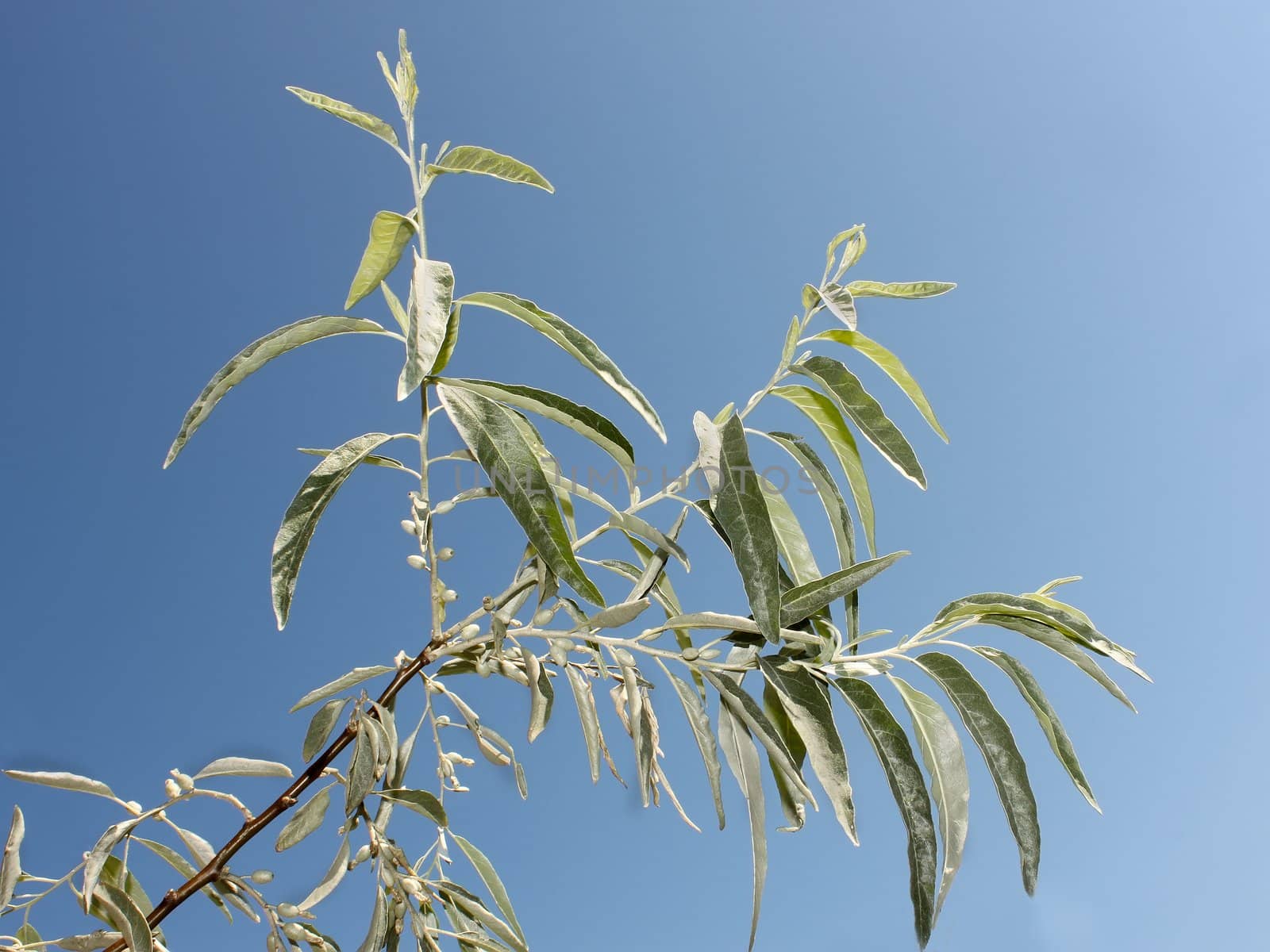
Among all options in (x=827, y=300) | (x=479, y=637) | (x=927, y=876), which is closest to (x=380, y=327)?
(x=479, y=637)

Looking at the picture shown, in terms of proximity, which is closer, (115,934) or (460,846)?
(115,934)

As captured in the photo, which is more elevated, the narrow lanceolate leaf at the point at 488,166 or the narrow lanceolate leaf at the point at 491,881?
the narrow lanceolate leaf at the point at 488,166

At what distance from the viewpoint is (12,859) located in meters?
0.96

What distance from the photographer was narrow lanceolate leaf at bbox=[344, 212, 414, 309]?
90 centimetres

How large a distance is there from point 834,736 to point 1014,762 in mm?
178

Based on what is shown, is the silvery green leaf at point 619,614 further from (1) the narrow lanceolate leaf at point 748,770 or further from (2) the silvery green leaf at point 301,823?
(2) the silvery green leaf at point 301,823

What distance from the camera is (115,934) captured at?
3.26 feet

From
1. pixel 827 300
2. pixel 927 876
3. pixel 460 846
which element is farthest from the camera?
pixel 460 846

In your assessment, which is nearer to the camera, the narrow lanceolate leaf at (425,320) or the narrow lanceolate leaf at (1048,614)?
the narrow lanceolate leaf at (425,320)

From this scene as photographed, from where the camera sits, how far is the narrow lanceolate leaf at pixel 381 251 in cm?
90

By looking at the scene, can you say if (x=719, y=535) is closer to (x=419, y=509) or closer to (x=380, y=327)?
(x=419, y=509)

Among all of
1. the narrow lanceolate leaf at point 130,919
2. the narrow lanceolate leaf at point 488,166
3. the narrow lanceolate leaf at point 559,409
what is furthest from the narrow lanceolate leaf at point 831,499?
the narrow lanceolate leaf at point 130,919

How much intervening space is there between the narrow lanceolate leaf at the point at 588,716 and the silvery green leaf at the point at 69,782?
0.52 metres

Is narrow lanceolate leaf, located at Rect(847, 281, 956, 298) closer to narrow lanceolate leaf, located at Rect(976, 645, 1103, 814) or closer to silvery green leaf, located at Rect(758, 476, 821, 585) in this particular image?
silvery green leaf, located at Rect(758, 476, 821, 585)
